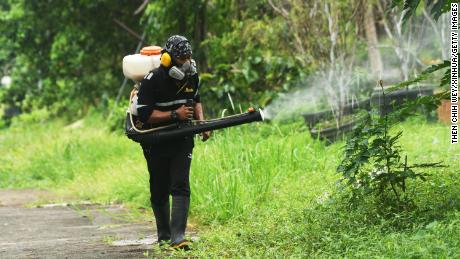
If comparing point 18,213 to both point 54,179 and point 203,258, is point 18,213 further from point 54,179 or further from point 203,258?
point 203,258

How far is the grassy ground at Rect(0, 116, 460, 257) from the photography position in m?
5.68

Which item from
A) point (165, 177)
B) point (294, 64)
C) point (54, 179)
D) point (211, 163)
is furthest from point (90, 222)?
point (294, 64)

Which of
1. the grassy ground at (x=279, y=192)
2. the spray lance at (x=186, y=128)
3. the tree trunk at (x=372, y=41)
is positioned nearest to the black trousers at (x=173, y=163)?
the spray lance at (x=186, y=128)

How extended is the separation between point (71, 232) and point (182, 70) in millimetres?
2522

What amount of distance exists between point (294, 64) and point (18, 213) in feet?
19.8

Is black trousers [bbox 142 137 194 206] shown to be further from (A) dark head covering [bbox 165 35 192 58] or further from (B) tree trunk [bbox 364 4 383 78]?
(B) tree trunk [bbox 364 4 383 78]

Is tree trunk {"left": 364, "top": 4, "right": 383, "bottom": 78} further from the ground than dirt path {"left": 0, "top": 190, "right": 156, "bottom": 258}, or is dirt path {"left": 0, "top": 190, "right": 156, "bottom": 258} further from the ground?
tree trunk {"left": 364, "top": 4, "right": 383, "bottom": 78}

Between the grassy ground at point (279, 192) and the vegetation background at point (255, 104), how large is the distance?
22mm

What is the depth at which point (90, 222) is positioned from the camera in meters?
9.06

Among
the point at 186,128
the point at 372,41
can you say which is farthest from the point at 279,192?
the point at 372,41

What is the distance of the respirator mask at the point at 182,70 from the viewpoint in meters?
6.62

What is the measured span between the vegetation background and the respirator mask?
136 cm

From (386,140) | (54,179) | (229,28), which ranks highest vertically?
(229,28)

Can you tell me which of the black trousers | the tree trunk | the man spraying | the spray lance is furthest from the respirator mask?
the tree trunk
